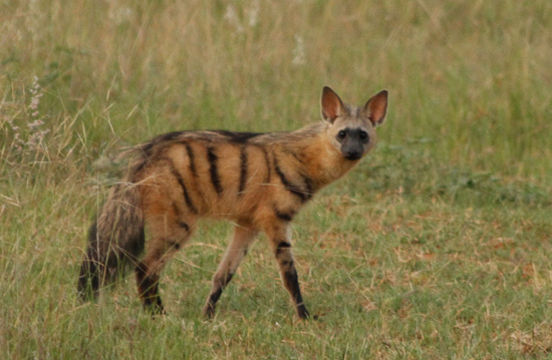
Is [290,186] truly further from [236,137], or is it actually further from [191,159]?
[191,159]

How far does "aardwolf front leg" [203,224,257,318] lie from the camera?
558 centimetres

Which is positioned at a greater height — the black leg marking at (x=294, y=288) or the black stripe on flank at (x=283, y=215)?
the black stripe on flank at (x=283, y=215)

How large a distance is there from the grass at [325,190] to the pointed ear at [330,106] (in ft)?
3.22

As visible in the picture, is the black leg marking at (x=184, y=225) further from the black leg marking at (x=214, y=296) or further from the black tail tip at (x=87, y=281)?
the black tail tip at (x=87, y=281)

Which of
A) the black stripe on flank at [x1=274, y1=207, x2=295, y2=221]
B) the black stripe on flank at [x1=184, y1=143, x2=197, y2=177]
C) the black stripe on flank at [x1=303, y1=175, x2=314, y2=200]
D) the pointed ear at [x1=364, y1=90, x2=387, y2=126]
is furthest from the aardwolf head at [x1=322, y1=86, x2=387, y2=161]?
the black stripe on flank at [x1=184, y1=143, x2=197, y2=177]

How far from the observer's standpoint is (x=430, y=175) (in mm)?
8055

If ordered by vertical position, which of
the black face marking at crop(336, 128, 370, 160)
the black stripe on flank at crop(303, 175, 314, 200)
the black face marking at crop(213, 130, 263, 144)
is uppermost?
the black face marking at crop(213, 130, 263, 144)

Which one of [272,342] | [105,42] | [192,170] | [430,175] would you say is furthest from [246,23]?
[272,342]

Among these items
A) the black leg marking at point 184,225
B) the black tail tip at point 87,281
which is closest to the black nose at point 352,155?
the black leg marking at point 184,225

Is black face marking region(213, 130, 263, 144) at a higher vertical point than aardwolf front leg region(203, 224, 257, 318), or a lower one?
higher

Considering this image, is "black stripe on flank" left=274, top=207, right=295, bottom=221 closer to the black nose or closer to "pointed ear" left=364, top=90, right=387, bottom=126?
the black nose

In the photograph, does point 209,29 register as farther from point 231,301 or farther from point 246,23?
point 231,301

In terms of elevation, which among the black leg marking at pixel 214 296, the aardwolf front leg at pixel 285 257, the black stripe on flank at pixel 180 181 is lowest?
the black leg marking at pixel 214 296

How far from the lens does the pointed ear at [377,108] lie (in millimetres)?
6195
